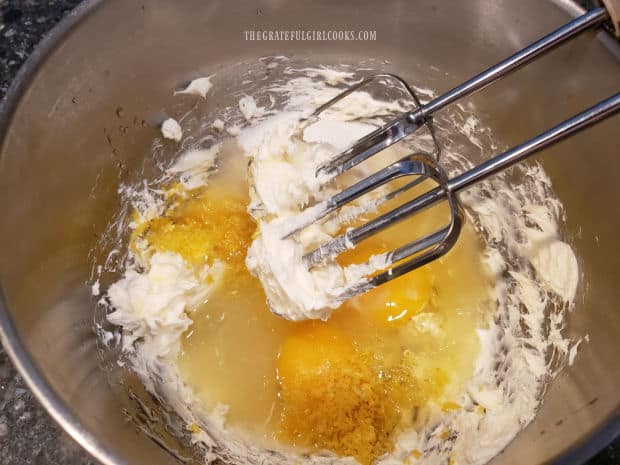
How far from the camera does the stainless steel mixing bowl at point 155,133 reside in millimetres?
847

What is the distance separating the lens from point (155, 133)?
1.22 meters

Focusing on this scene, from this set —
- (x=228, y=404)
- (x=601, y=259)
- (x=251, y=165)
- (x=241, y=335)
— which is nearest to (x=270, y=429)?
(x=228, y=404)

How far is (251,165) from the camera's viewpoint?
1193 millimetres

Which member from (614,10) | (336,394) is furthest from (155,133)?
(614,10)

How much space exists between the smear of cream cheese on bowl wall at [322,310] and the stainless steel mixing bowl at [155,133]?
0.21ft

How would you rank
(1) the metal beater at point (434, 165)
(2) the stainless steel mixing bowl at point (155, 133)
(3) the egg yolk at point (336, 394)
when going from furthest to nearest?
(3) the egg yolk at point (336, 394), (2) the stainless steel mixing bowl at point (155, 133), (1) the metal beater at point (434, 165)

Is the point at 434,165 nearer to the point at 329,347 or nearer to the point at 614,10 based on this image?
the point at 614,10

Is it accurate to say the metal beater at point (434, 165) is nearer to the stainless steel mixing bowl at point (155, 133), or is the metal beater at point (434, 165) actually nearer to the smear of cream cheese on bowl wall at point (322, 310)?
the smear of cream cheese on bowl wall at point (322, 310)

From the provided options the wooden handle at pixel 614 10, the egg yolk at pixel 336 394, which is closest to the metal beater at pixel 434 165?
the wooden handle at pixel 614 10

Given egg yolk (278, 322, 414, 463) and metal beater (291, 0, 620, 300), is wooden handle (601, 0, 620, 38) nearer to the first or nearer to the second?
metal beater (291, 0, 620, 300)

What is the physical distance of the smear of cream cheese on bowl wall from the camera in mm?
1045

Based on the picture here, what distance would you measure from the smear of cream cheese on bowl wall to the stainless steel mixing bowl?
0.21 feet

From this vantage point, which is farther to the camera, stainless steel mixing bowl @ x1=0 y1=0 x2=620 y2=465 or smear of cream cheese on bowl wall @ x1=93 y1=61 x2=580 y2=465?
smear of cream cheese on bowl wall @ x1=93 y1=61 x2=580 y2=465

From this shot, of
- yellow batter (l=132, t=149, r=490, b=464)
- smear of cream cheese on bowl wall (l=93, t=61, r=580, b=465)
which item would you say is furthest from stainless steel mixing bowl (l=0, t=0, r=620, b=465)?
yellow batter (l=132, t=149, r=490, b=464)
